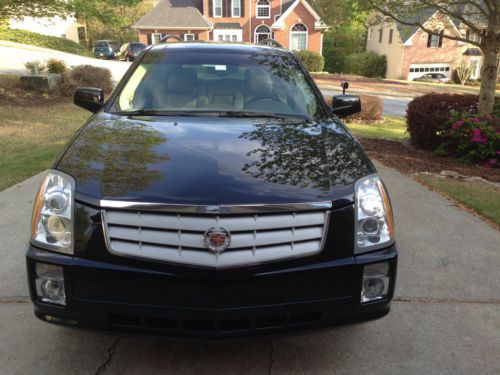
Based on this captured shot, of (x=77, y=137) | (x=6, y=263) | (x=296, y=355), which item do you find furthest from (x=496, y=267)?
(x=6, y=263)

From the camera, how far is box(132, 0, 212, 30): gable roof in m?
42.3

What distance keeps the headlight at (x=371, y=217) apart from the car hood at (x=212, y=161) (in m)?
0.07

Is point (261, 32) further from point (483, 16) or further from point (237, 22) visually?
point (483, 16)

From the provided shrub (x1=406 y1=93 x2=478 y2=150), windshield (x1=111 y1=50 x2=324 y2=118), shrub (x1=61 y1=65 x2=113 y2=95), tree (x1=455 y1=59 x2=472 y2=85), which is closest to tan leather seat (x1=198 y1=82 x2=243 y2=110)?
windshield (x1=111 y1=50 x2=324 y2=118)

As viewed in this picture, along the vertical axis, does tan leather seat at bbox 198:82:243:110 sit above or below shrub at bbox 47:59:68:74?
below

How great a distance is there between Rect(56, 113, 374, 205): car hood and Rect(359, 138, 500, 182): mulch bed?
184 inches

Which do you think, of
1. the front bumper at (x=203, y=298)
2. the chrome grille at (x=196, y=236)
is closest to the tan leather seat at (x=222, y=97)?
the chrome grille at (x=196, y=236)

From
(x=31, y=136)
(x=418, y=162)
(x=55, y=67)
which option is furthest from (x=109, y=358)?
(x=55, y=67)

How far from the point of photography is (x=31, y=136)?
927cm

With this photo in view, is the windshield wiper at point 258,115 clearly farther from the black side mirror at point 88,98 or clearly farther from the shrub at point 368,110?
the shrub at point 368,110

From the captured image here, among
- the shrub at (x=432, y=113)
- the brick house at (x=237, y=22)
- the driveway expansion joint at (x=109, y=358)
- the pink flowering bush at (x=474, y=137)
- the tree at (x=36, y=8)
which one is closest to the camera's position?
the driveway expansion joint at (x=109, y=358)

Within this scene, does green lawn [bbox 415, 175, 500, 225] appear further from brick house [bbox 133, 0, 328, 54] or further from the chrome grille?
brick house [bbox 133, 0, 328, 54]

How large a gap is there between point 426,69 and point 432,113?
39.2m

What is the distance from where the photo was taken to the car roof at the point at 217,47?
171 inches
